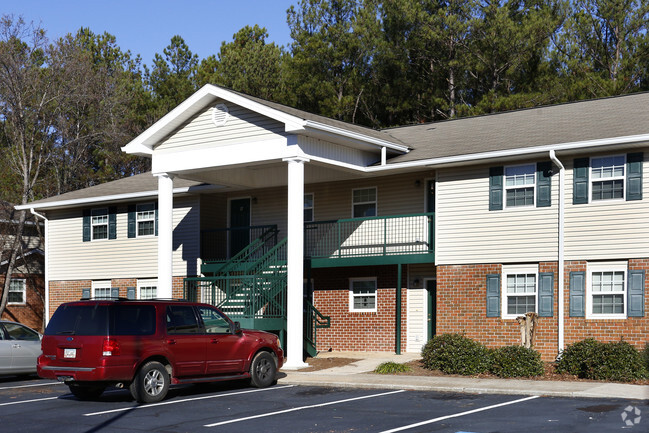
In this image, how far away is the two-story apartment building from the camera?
19.4 metres

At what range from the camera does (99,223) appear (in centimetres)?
2995

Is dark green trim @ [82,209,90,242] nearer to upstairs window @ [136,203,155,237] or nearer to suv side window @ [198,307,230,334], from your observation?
upstairs window @ [136,203,155,237]

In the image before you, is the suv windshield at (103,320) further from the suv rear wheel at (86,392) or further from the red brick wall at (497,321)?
the red brick wall at (497,321)

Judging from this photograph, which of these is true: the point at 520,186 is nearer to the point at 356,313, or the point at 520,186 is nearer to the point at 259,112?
the point at 356,313

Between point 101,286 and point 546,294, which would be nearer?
point 546,294

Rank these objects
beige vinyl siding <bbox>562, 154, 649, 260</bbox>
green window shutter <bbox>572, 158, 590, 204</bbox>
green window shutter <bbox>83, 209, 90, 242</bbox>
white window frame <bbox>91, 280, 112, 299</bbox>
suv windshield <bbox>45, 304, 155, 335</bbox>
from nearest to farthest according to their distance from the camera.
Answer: suv windshield <bbox>45, 304, 155, 335</bbox> < beige vinyl siding <bbox>562, 154, 649, 260</bbox> < green window shutter <bbox>572, 158, 590, 204</bbox> < white window frame <bbox>91, 280, 112, 299</bbox> < green window shutter <bbox>83, 209, 90, 242</bbox>

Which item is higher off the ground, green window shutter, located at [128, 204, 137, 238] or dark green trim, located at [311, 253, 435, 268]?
green window shutter, located at [128, 204, 137, 238]

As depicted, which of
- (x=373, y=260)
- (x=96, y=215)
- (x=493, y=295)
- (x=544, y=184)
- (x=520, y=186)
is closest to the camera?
(x=544, y=184)

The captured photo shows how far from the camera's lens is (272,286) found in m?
22.7

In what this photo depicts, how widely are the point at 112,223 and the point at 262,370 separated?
1464cm

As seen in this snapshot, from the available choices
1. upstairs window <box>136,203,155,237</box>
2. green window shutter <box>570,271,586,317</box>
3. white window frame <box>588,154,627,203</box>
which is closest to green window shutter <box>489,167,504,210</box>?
white window frame <box>588,154,627,203</box>

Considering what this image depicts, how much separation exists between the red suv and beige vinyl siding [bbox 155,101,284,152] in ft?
21.9

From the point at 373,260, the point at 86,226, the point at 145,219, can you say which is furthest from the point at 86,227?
the point at 373,260

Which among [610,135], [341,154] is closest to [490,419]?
[610,135]
